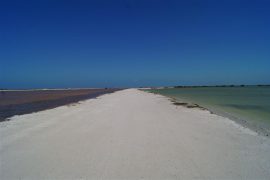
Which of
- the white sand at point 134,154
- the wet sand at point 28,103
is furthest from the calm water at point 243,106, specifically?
the wet sand at point 28,103

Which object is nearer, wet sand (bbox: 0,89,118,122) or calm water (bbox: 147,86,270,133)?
calm water (bbox: 147,86,270,133)

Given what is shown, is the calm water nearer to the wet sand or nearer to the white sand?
the white sand

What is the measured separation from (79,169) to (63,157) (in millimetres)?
1166

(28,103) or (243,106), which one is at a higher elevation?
(28,103)

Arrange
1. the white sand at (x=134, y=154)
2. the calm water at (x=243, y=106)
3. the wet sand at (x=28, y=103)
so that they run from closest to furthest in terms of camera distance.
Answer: the white sand at (x=134, y=154)
the calm water at (x=243, y=106)
the wet sand at (x=28, y=103)

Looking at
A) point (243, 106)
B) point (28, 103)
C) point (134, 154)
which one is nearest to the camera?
point (134, 154)

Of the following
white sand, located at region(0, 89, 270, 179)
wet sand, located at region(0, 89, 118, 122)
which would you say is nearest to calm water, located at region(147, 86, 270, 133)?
white sand, located at region(0, 89, 270, 179)

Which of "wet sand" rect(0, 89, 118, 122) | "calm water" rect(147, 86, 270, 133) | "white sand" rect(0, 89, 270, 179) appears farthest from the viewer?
"wet sand" rect(0, 89, 118, 122)

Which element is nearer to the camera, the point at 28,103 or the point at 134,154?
the point at 134,154

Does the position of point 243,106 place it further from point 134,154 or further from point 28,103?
point 28,103

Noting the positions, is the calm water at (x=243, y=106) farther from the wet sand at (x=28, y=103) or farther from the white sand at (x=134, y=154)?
the wet sand at (x=28, y=103)

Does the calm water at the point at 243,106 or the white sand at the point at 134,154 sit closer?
the white sand at the point at 134,154

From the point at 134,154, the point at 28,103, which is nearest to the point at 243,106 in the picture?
the point at 134,154

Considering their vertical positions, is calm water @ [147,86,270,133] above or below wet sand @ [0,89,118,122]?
below
